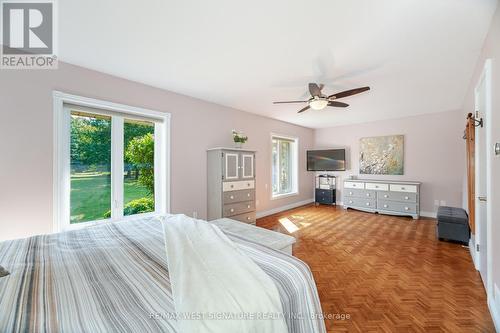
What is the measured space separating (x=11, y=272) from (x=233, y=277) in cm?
117

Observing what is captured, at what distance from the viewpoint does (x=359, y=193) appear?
18.1 feet

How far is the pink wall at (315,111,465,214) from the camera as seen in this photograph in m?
4.64

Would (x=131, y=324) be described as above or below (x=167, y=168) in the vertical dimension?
below

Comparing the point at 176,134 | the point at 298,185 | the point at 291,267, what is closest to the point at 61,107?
the point at 176,134

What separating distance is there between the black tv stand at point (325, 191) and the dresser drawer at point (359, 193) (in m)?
0.54

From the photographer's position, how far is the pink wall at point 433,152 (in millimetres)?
4641

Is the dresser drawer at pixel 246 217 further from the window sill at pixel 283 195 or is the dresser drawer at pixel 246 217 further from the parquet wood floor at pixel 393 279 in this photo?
the window sill at pixel 283 195

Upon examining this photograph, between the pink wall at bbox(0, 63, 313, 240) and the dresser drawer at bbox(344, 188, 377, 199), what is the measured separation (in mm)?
3662

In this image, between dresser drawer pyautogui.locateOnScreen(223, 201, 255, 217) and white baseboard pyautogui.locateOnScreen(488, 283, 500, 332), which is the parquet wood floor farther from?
dresser drawer pyautogui.locateOnScreen(223, 201, 255, 217)

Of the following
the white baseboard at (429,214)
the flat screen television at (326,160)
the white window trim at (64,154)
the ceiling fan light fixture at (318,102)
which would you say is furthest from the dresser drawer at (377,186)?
the white window trim at (64,154)

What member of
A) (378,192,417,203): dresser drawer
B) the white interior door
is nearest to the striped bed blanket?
the white interior door

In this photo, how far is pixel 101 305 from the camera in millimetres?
828

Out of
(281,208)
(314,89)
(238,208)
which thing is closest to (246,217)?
(238,208)

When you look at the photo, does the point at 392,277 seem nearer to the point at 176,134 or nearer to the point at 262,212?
the point at 262,212
